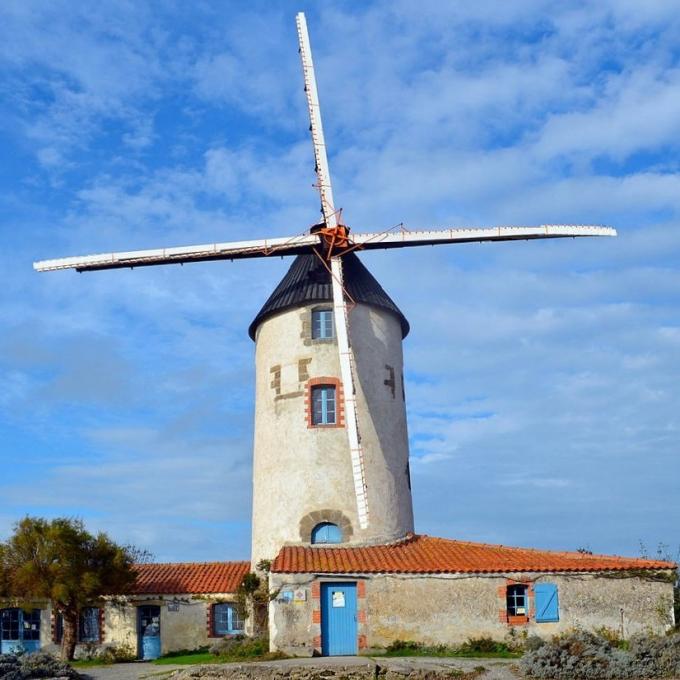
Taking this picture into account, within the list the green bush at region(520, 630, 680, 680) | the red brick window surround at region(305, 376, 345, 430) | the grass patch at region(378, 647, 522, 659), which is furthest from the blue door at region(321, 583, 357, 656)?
the red brick window surround at region(305, 376, 345, 430)

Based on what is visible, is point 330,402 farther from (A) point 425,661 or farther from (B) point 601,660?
(B) point 601,660

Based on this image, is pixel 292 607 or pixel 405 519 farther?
pixel 405 519

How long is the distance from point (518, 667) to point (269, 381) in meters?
11.3

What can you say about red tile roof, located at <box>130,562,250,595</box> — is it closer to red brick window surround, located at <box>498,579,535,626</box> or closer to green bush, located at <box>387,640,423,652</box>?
green bush, located at <box>387,640,423,652</box>

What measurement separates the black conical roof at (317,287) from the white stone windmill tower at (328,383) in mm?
41

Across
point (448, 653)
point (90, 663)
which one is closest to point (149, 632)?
point (90, 663)

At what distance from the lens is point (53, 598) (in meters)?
25.3

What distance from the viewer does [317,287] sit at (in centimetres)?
2644

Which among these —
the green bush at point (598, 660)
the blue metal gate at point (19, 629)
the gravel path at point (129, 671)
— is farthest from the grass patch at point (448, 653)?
the blue metal gate at point (19, 629)

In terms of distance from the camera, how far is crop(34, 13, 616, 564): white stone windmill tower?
82.1 feet

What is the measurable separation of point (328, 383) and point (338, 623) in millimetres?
6700

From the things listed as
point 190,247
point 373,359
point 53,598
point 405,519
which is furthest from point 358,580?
point 190,247

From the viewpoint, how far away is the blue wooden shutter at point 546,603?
2202cm

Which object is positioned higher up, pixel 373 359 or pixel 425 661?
pixel 373 359
